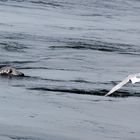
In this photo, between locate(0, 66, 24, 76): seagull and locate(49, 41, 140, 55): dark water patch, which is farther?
locate(49, 41, 140, 55): dark water patch

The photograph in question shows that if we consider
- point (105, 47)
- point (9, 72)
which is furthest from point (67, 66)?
point (105, 47)

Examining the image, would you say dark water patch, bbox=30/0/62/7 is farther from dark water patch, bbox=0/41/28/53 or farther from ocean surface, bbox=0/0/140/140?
dark water patch, bbox=0/41/28/53

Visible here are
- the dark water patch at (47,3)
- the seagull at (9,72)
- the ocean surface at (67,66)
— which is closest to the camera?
the ocean surface at (67,66)

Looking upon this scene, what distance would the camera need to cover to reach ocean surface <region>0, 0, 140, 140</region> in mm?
12352

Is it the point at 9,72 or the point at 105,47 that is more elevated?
the point at 105,47

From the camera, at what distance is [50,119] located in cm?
1270

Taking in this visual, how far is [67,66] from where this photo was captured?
20.1 meters

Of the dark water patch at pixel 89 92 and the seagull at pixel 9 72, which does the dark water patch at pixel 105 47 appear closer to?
the seagull at pixel 9 72

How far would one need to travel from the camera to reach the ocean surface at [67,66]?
12.4m

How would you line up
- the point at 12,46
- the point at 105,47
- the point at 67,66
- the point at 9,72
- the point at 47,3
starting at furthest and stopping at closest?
the point at 47,3
the point at 105,47
the point at 12,46
the point at 67,66
the point at 9,72

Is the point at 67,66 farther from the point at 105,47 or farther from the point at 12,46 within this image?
the point at 105,47

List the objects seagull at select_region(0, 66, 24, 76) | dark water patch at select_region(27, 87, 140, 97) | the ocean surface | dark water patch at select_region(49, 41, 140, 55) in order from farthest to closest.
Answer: dark water patch at select_region(49, 41, 140, 55) → seagull at select_region(0, 66, 24, 76) → dark water patch at select_region(27, 87, 140, 97) → the ocean surface

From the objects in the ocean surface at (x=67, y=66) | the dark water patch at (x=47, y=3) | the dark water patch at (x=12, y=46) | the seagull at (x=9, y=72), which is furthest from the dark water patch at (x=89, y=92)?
the dark water patch at (x=47, y=3)

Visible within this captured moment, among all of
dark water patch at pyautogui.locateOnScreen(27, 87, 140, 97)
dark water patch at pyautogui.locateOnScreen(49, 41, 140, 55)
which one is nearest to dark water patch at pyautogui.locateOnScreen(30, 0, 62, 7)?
dark water patch at pyautogui.locateOnScreen(49, 41, 140, 55)
